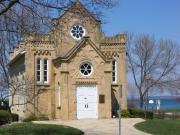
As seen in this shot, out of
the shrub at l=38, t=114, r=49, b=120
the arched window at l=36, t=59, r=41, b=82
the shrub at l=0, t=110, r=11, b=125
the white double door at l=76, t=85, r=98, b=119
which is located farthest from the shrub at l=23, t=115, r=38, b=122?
the white double door at l=76, t=85, r=98, b=119

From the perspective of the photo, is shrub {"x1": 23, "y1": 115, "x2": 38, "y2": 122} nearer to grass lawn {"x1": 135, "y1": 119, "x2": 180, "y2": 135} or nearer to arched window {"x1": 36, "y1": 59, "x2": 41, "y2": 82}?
arched window {"x1": 36, "y1": 59, "x2": 41, "y2": 82}

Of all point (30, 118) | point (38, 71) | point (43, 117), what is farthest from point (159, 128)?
point (38, 71)

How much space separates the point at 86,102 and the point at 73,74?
104 inches

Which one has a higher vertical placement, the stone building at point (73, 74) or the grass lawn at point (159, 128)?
the stone building at point (73, 74)

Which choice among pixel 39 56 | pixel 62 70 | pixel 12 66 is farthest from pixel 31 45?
pixel 12 66

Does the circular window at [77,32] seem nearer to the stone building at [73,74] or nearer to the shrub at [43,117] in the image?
the stone building at [73,74]

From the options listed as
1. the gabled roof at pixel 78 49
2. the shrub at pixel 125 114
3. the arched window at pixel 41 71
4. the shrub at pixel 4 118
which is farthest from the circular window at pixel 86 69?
the shrub at pixel 4 118

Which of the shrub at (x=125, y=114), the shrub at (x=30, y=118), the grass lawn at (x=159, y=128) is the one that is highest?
the shrub at (x=125, y=114)

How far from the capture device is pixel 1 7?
23.6m

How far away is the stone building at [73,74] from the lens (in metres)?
43.8

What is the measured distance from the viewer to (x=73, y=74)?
43.9m

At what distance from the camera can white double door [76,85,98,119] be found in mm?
43875

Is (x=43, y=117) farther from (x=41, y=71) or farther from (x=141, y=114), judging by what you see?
(x=141, y=114)

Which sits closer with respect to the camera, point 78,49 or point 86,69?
point 78,49
